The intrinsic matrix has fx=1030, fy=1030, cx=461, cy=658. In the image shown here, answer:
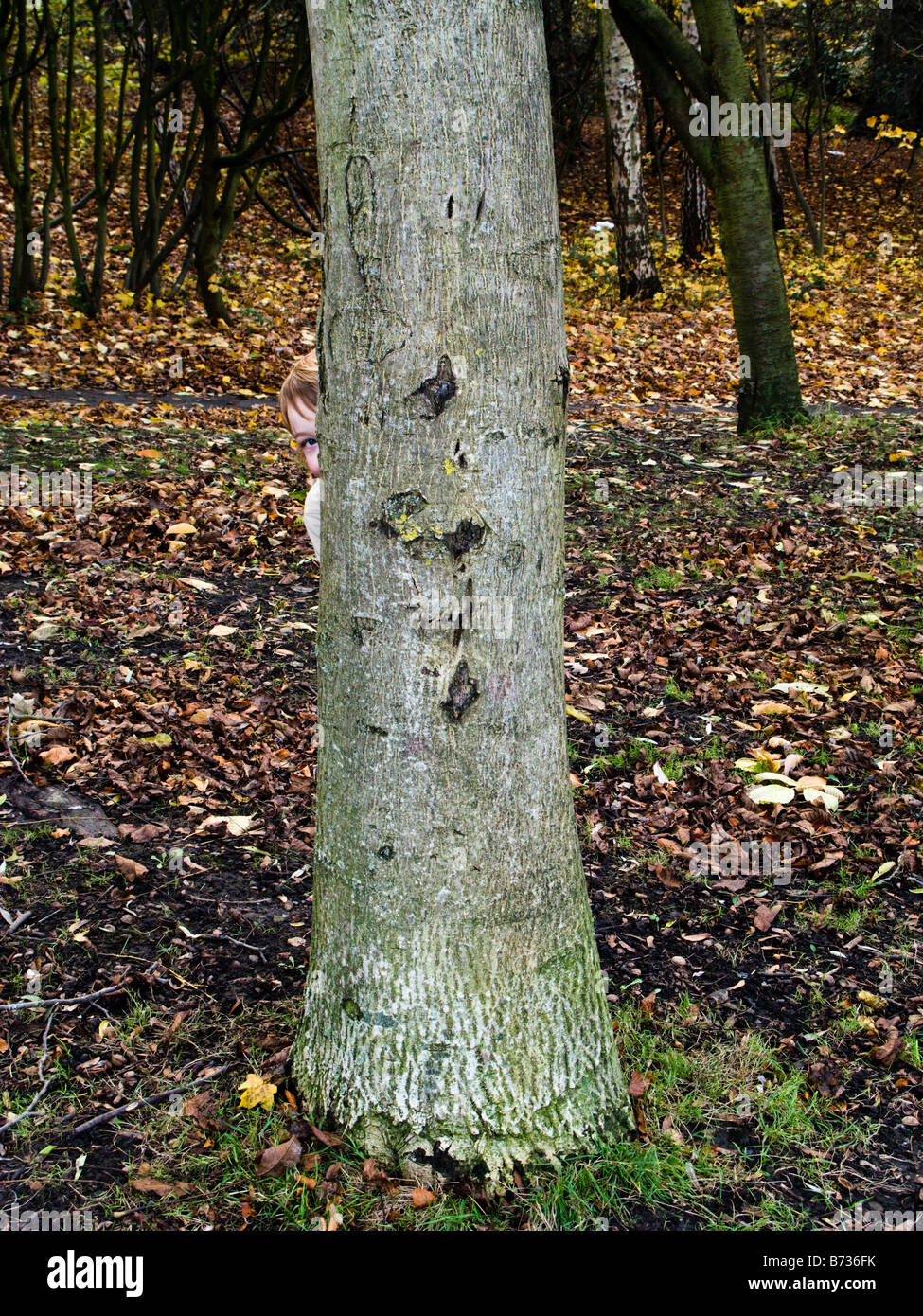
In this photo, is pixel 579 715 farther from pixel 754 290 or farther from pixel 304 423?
pixel 754 290

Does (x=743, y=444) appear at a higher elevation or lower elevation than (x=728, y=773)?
higher

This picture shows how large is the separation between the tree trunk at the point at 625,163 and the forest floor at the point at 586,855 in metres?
8.46

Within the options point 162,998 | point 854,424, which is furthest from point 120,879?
point 854,424

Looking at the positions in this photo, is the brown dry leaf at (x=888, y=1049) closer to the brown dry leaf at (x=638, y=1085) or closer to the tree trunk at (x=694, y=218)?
the brown dry leaf at (x=638, y=1085)

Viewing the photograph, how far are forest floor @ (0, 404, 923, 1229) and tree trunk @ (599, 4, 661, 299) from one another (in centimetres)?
846

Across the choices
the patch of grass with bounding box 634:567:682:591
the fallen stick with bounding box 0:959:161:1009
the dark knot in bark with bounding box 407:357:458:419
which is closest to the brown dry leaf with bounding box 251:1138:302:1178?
the fallen stick with bounding box 0:959:161:1009

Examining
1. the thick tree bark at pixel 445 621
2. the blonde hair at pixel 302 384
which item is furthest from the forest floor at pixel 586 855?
the blonde hair at pixel 302 384

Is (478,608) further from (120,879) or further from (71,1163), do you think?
(120,879)

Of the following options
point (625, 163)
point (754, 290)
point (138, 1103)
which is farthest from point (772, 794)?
point (625, 163)

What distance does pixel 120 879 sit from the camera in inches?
119

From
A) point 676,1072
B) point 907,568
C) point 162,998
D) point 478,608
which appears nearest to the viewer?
point 478,608

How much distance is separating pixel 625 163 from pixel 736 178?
6492mm

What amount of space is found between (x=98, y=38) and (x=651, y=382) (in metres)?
6.38

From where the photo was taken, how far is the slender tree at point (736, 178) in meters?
7.17
